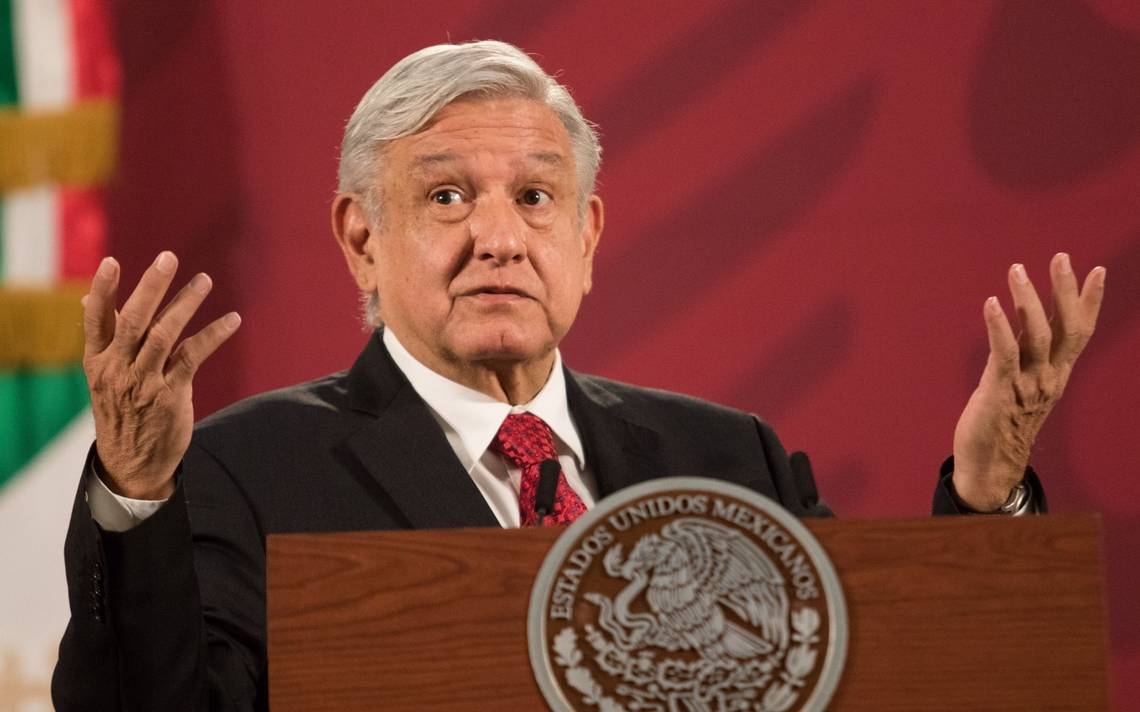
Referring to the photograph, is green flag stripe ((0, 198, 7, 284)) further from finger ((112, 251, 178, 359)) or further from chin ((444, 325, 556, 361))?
finger ((112, 251, 178, 359))

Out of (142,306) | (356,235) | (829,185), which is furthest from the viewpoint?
(829,185)

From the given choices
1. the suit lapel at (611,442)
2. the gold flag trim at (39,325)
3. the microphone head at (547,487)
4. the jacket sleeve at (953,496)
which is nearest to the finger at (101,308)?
the microphone head at (547,487)

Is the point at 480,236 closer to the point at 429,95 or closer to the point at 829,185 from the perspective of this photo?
the point at 429,95

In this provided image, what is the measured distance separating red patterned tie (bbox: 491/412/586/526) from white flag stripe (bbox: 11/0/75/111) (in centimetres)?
144

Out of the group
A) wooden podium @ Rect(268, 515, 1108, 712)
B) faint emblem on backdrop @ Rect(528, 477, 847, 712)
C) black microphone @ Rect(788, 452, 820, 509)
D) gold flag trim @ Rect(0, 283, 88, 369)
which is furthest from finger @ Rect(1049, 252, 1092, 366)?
gold flag trim @ Rect(0, 283, 88, 369)

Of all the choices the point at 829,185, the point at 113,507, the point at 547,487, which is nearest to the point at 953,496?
the point at 547,487

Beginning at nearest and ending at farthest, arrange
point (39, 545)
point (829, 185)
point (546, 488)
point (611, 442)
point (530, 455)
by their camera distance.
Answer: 1. point (546, 488)
2. point (530, 455)
3. point (611, 442)
4. point (39, 545)
5. point (829, 185)

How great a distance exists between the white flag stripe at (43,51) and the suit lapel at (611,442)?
4.49ft

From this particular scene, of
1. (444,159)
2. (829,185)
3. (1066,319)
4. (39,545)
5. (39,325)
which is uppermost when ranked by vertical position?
(444,159)

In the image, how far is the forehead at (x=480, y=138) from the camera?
6.89ft

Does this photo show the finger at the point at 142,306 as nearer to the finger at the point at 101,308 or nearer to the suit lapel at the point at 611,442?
the finger at the point at 101,308

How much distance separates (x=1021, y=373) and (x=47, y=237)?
2.05 meters

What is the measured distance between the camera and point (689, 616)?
1220 millimetres

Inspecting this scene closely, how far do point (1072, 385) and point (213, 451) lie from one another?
6.36 ft
